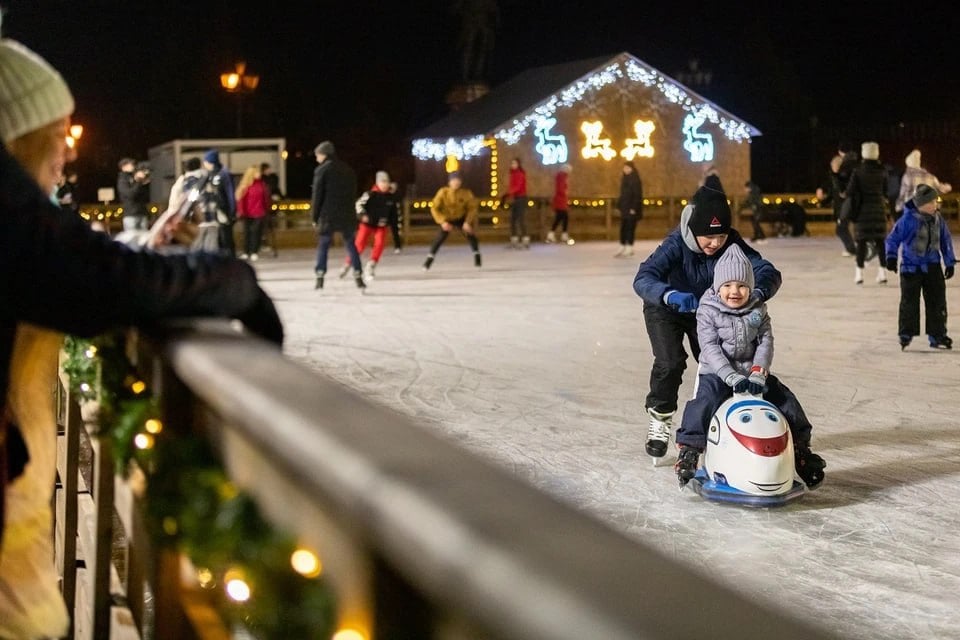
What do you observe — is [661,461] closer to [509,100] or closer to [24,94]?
[24,94]

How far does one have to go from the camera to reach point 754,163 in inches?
1859

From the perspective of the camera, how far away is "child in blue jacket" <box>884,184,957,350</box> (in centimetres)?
1004

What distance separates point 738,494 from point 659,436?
2.71ft

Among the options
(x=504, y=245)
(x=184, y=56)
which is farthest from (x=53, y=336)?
(x=184, y=56)

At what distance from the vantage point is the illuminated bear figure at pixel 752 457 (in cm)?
553

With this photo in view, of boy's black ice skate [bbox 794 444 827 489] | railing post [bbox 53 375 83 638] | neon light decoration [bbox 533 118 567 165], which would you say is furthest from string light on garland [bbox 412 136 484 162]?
railing post [bbox 53 375 83 638]

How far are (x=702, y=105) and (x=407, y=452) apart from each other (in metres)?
34.8

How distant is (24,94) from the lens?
6.70ft

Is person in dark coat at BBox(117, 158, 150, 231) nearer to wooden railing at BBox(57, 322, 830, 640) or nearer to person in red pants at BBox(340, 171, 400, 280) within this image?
person in red pants at BBox(340, 171, 400, 280)

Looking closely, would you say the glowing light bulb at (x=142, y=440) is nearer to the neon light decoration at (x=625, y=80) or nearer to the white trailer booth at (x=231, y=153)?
the white trailer booth at (x=231, y=153)

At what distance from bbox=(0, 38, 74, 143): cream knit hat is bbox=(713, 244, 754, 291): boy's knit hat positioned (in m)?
4.06

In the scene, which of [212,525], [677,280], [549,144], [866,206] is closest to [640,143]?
[549,144]

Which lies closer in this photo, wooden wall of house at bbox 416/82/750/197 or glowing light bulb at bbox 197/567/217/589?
glowing light bulb at bbox 197/567/217/589

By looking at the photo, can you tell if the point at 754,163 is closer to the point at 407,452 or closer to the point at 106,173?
the point at 106,173
